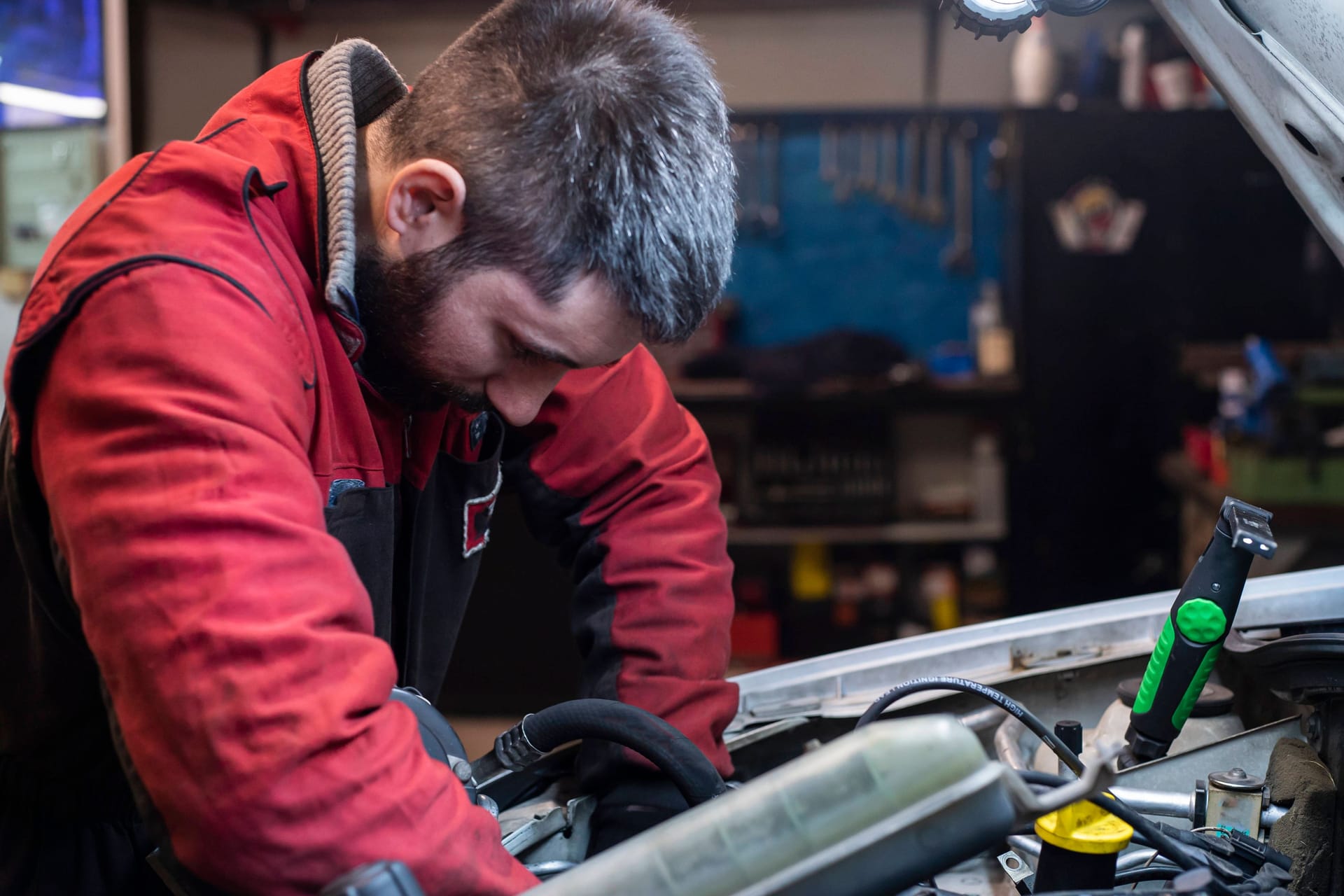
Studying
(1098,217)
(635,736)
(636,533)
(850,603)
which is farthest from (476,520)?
(1098,217)

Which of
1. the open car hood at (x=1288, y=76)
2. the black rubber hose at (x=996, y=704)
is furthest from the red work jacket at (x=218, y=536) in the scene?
the open car hood at (x=1288, y=76)

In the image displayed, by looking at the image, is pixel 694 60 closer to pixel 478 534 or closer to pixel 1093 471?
pixel 478 534

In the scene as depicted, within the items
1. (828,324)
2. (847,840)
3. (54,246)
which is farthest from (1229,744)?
(828,324)

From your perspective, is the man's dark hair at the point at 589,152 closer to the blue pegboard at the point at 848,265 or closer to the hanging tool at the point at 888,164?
the blue pegboard at the point at 848,265

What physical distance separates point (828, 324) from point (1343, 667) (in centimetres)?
319

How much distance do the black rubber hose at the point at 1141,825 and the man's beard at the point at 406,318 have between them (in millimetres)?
533

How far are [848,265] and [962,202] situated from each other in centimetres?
45

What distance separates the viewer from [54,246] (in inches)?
29.3

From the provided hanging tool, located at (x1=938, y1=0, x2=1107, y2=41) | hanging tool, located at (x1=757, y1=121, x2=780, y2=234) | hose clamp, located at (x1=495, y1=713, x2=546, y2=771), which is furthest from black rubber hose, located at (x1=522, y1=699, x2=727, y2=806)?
hanging tool, located at (x1=757, y1=121, x2=780, y2=234)

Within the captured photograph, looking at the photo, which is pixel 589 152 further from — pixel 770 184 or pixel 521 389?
pixel 770 184

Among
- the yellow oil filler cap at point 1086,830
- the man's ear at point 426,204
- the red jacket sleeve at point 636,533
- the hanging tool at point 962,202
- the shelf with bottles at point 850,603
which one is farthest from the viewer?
the hanging tool at point 962,202

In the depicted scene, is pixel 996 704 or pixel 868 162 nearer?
pixel 996 704

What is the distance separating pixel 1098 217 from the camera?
11.5 feet

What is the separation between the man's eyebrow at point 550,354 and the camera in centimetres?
86
